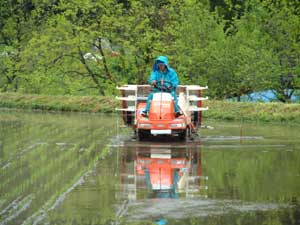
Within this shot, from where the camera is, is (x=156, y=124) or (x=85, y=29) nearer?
(x=156, y=124)

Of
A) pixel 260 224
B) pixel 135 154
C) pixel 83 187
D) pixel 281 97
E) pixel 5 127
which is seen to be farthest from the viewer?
pixel 281 97

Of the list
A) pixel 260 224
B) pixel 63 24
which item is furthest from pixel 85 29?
pixel 260 224

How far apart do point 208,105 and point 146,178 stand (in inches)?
758

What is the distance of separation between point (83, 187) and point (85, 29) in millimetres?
30855

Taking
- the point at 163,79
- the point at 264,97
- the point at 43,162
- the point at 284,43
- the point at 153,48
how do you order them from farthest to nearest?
the point at 153,48 < the point at 284,43 < the point at 264,97 < the point at 163,79 < the point at 43,162

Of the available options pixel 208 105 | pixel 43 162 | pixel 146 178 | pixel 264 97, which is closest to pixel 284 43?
pixel 264 97

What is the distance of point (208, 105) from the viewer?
35.0 meters

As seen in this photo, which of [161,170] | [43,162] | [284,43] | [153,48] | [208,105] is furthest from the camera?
[153,48]

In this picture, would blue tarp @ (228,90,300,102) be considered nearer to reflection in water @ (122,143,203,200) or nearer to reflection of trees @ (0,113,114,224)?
reflection of trees @ (0,113,114,224)

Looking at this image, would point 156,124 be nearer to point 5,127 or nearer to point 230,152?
point 230,152

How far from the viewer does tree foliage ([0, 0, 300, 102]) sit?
4094cm

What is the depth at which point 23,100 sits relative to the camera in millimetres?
41000

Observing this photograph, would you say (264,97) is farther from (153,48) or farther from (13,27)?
(13,27)

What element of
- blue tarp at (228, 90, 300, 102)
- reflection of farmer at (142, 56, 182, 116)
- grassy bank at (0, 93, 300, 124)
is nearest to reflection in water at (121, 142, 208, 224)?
reflection of farmer at (142, 56, 182, 116)
